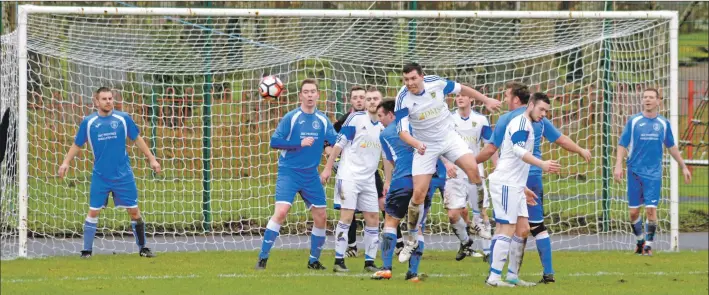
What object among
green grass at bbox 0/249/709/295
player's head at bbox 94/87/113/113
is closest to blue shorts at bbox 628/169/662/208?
green grass at bbox 0/249/709/295

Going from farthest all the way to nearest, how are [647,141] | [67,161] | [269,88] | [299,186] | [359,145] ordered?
[647,141] < [67,161] < [269,88] < [359,145] < [299,186]

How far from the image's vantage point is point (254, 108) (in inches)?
625

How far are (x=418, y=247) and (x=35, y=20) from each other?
6497mm

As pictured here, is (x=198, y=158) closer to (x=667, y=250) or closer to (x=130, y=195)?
(x=130, y=195)

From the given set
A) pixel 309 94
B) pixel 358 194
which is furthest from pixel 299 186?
pixel 309 94

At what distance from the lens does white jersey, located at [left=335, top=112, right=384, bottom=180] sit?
11.6 meters

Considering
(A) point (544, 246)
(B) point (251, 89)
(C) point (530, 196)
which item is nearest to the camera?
(C) point (530, 196)

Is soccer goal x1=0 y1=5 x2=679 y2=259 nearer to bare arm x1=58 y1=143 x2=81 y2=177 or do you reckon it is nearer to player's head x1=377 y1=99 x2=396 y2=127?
bare arm x1=58 y1=143 x2=81 y2=177

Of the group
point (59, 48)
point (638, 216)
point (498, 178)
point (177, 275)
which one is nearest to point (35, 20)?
point (59, 48)

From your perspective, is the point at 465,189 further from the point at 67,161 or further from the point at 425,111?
the point at 67,161

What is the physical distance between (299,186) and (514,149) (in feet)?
9.00

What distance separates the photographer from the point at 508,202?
9797mm

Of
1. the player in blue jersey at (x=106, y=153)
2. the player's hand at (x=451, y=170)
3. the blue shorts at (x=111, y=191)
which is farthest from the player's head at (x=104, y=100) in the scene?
the player's hand at (x=451, y=170)

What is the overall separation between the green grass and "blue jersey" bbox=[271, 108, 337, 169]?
3.84ft
